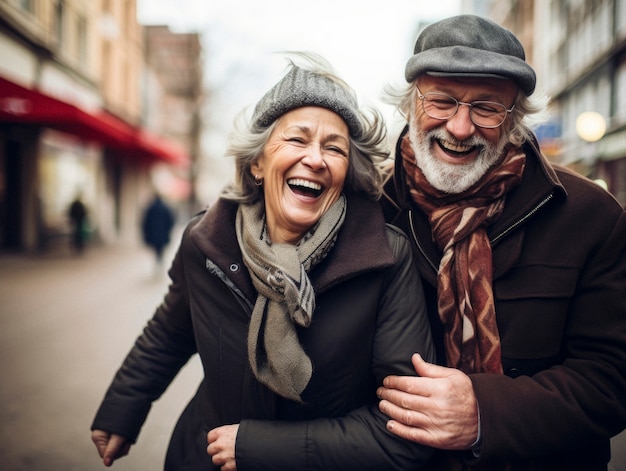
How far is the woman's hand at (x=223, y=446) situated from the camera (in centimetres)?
172

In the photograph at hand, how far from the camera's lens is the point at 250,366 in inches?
69.2

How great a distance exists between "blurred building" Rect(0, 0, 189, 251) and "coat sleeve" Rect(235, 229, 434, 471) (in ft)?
31.9

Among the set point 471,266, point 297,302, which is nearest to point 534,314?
point 471,266

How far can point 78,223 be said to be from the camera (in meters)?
14.6

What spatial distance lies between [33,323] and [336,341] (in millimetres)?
6436

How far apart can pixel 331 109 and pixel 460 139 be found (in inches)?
19.1

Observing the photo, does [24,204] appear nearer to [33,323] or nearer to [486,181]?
[33,323]

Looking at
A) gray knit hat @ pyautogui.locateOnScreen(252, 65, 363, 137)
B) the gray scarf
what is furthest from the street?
gray knit hat @ pyautogui.locateOnScreen(252, 65, 363, 137)

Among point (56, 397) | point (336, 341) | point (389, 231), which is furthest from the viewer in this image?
point (56, 397)

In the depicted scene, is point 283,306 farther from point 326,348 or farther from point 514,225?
point 514,225

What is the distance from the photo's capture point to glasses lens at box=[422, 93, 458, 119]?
1934mm

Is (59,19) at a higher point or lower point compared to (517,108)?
higher

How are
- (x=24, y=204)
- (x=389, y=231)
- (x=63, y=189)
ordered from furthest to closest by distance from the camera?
(x=63, y=189)
(x=24, y=204)
(x=389, y=231)

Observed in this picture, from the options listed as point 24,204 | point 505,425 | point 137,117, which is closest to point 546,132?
point 505,425
